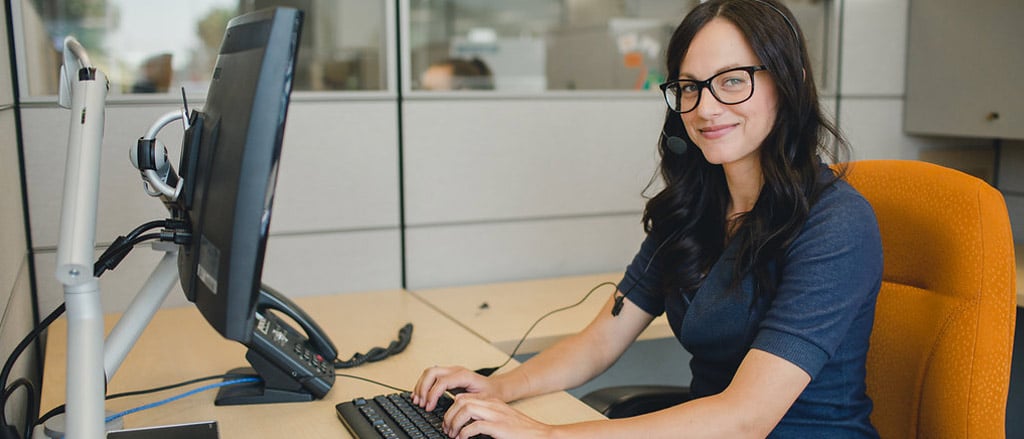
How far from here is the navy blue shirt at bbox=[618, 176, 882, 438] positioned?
3.49 feet

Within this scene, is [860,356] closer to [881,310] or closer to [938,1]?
[881,310]

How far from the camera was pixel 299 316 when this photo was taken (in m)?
1.30

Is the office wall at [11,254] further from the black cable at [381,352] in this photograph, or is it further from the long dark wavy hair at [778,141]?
the long dark wavy hair at [778,141]

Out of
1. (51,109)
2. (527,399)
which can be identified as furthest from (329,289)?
(527,399)

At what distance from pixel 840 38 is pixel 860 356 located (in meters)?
1.48

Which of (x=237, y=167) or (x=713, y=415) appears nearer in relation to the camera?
(x=237, y=167)

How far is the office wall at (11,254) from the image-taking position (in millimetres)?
1197

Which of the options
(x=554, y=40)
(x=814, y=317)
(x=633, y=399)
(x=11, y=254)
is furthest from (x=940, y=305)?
(x=554, y=40)

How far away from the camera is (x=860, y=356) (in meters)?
1.18

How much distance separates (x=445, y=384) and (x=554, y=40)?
Result: 3127 millimetres

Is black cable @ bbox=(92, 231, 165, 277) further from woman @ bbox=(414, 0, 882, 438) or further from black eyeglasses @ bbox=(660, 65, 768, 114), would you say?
black eyeglasses @ bbox=(660, 65, 768, 114)

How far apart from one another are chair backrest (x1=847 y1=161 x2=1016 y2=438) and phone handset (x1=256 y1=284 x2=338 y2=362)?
831 mm

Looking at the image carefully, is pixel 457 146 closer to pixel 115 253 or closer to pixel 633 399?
pixel 633 399

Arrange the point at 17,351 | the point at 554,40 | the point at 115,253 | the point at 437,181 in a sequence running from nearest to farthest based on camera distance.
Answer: the point at 115,253
the point at 17,351
the point at 437,181
the point at 554,40
